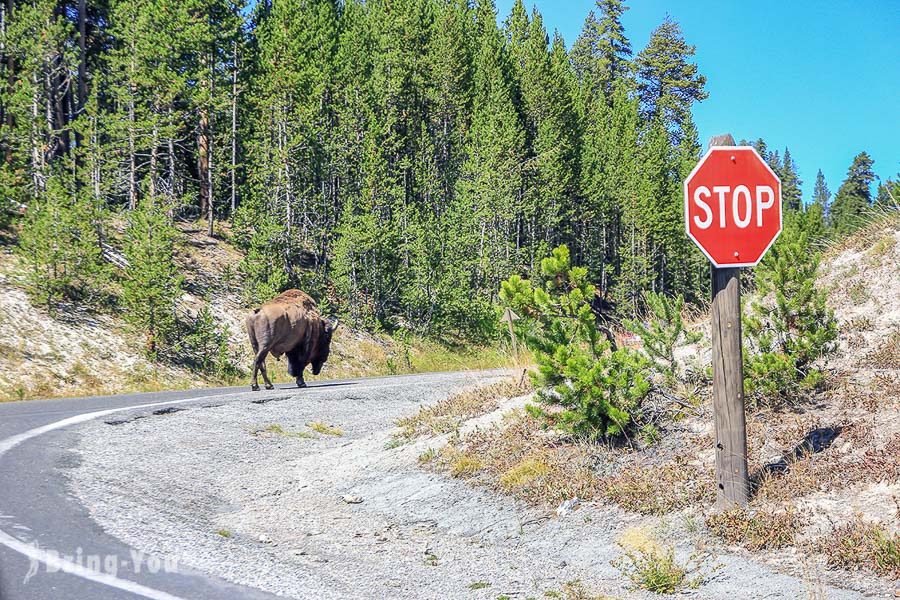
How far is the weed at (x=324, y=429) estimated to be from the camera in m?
11.6

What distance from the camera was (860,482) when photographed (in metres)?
5.70

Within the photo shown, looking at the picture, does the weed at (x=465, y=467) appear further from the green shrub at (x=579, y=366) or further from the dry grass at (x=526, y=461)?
the green shrub at (x=579, y=366)

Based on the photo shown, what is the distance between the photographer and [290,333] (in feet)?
60.2

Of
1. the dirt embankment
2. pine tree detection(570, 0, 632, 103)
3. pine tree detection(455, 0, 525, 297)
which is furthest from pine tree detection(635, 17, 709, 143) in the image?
the dirt embankment

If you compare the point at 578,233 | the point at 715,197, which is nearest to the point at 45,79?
the point at 715,197

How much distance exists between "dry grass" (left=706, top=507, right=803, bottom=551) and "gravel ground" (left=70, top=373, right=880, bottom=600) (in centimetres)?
27

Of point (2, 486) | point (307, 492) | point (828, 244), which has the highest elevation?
point (828, 244)

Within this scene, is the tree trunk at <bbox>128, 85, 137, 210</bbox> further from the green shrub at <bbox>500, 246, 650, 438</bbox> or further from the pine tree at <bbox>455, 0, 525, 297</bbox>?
the green shrub at <bbox>500, 246, 650, 438</bbox>

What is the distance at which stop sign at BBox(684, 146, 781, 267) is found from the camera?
5.90 meters

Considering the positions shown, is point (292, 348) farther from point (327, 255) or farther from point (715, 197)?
point (327, 255)

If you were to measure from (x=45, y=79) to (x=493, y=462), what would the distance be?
2738 centimetres

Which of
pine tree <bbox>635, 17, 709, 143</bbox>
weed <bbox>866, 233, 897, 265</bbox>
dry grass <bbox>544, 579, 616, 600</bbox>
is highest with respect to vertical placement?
pine tree <bbox>635, 17, 709, 143</bbox>

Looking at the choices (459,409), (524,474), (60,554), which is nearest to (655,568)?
(524,474)

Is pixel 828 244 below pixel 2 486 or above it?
above
